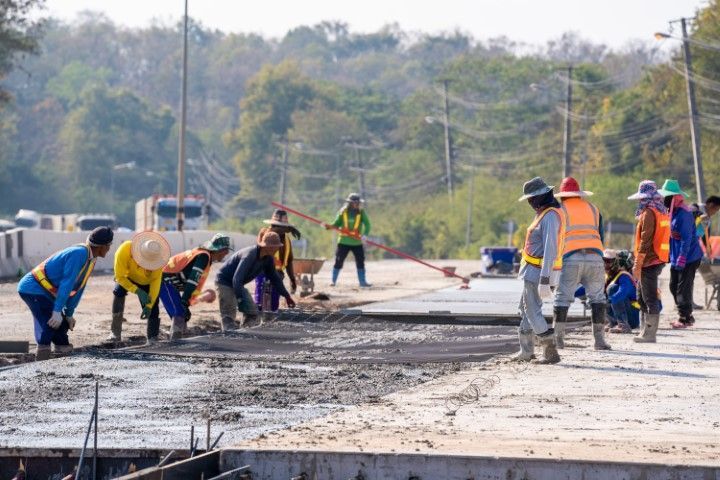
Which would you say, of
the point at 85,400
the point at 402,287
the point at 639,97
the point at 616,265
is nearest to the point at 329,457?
the point at 85,400

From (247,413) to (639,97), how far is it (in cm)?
6627

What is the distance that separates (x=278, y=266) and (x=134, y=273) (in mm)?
3750

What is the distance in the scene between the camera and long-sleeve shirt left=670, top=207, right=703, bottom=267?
18375 millimetres

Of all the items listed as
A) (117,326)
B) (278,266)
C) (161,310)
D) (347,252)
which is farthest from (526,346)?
(347,252)

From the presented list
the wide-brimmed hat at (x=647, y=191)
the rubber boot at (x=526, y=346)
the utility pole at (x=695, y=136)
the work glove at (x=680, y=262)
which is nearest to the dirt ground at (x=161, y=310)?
the rubber boot at (x=526, y=346)

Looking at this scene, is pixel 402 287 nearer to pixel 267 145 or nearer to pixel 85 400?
pixel 85 400

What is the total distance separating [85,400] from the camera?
10.9 m

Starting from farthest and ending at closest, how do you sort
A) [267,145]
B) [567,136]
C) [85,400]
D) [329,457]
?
[267,145] < [567,136] < [85,400] < [329,457]

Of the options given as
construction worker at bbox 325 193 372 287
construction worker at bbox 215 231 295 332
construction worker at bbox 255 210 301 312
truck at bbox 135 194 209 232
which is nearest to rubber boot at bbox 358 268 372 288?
construction worker at bbox 325 193 372 287

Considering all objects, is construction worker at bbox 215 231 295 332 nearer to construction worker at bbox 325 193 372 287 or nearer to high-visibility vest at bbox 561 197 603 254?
high-visibility vest at bbox 561 197 603 254

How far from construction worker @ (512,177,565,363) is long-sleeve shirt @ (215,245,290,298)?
4114 millimetres

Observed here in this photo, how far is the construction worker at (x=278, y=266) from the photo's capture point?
18953mm

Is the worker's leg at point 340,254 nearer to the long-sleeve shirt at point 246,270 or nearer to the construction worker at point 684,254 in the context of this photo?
the construction worker at point 684,254

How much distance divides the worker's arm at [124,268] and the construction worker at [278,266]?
2726 millimetres
